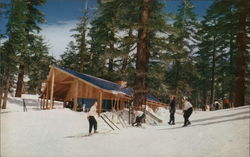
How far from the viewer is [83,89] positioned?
19.6 m

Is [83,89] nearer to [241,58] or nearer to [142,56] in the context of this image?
[142,56]

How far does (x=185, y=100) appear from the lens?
9023 millimetres

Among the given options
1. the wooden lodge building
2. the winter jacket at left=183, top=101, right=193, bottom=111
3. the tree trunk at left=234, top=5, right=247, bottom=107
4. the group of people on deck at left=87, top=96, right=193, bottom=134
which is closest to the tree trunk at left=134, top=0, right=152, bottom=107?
the group of people on deck at left=87, top=96, right=193, bottom=134

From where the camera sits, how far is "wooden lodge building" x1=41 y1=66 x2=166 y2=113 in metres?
16.7

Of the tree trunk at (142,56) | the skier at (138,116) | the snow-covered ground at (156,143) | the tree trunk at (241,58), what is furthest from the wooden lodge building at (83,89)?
the snow-covered ground at (156,143)

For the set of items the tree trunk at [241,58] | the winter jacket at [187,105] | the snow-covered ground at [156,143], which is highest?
the tree trunk at [241,58]

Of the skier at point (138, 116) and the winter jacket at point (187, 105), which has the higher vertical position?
the winter jacket at point (187, 105)

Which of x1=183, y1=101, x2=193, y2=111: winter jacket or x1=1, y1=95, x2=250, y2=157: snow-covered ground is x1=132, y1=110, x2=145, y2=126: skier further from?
x1=1, y1=95, x2=250, y2=157: snow-covered ground

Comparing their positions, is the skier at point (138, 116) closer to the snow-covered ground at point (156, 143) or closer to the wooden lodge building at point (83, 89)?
the snow-covered ground at point (156, 143)

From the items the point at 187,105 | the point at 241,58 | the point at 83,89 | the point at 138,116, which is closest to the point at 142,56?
the point at 138,116

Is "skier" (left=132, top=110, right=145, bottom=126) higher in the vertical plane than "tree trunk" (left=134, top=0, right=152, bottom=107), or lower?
lower

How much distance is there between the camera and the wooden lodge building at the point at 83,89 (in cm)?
1669

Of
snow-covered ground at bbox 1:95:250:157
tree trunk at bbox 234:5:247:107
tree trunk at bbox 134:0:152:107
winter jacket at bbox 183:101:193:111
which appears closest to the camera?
snow-covered ground at bbox 1:95:250:157

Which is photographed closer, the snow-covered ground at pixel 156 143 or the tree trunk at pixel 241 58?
the snow-covered ground at pixel 156 143
